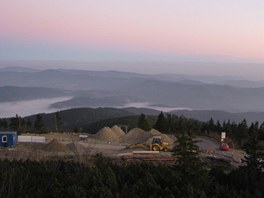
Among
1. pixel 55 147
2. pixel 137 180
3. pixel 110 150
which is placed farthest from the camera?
pixel 110 150

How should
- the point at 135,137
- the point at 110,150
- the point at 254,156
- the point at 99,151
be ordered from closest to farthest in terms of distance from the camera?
the point at 254,156 → the point at 99,151 → the point at 110,150 → the point at 135,137

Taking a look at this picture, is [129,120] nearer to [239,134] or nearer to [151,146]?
[239,134]

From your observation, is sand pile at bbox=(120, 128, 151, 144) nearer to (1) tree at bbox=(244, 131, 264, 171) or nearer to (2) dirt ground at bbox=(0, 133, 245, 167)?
(2) dirt ground at bbox=(0, 133, 245, 167)

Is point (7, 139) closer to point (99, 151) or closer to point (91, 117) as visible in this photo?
point (99, 151)

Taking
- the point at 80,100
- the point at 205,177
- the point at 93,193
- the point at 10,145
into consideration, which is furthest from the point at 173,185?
the point at 80,100

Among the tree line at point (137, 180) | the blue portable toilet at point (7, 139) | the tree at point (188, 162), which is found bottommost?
the blue portable toilet at point (7, 139)

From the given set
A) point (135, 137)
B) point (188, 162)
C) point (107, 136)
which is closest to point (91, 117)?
point (107, 136)

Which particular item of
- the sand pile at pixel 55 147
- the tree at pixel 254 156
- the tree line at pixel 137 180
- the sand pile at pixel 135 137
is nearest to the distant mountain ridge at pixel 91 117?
the sand pile at pixel 135 137

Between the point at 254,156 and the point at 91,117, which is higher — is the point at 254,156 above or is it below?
above

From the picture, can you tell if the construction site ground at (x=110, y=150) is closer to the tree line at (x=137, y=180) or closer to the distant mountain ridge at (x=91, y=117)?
the tree line at (x=137, y=180)
